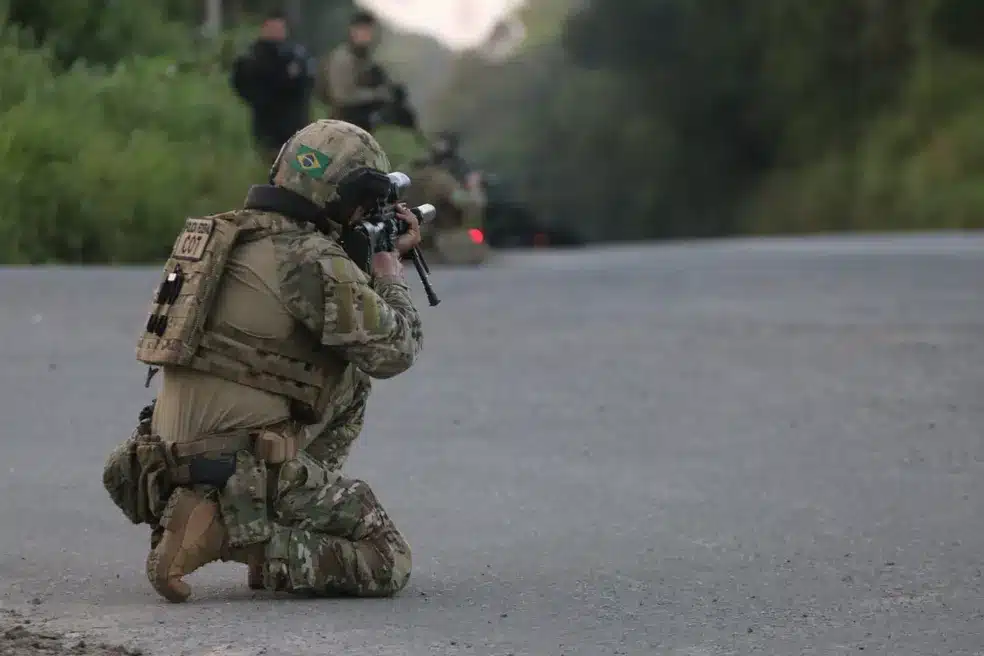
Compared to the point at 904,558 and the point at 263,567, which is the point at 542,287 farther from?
the point at 263,567

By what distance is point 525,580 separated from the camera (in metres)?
6.82

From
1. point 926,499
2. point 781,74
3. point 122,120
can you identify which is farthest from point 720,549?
point 781,74

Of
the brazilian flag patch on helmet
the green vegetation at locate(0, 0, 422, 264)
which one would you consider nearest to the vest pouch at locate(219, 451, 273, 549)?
the brazilian flag patch on helmet

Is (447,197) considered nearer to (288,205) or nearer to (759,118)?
(288,205)

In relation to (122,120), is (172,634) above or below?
below

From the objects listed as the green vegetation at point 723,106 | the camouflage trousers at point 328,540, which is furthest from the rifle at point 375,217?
the green vegetation at point 723,106

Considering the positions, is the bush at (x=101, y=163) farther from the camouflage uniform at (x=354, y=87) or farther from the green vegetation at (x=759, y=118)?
the green vegetation at (x=759, y=118)

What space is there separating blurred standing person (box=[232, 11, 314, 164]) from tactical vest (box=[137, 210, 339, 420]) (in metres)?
12.8

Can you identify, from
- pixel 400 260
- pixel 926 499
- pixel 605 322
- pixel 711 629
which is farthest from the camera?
pixel 605 322

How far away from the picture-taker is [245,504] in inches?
241

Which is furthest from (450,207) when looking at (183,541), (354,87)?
(183,541)

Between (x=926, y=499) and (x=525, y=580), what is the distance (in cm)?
235

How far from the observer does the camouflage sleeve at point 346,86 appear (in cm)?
1920

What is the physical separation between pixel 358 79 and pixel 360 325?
13439mm
